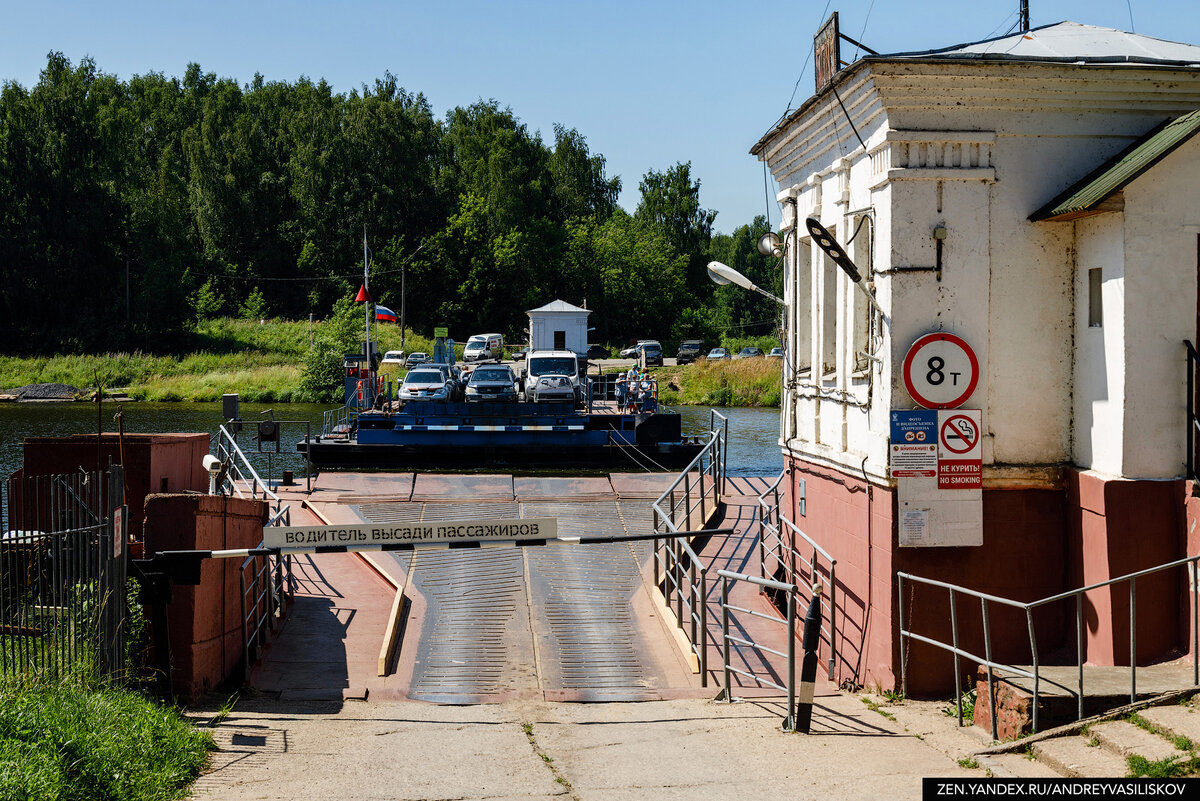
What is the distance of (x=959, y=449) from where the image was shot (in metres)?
9.09

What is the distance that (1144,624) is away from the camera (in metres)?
8.47

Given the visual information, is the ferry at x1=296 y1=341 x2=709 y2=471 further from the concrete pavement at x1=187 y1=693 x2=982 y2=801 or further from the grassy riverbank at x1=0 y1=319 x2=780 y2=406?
the grassy riverbank at x1=0 y1=319 x2=780 y2=406

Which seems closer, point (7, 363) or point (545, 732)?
point (545, 732)

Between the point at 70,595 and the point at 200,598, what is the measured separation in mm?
1340

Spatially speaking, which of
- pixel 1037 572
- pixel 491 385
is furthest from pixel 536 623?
pixel 491 385

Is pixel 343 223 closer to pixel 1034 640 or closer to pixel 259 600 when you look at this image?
pixel 259 600

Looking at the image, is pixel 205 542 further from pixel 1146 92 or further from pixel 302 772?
pixel 1146 92

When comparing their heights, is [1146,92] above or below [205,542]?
above

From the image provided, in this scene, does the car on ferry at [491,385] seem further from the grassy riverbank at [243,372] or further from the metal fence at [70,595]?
the metal fence at [70,595]

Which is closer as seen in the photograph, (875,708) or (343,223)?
(875,708)

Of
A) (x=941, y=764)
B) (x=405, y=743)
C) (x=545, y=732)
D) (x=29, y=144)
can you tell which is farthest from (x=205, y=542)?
(x=29, y=144)

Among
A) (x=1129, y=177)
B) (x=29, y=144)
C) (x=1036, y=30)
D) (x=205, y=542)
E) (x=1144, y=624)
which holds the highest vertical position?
(x=29, y=144)

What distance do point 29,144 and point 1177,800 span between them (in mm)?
82909

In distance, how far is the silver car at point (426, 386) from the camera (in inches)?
1432
